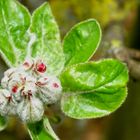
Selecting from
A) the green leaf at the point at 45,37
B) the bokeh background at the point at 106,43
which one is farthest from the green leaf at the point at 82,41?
the bokeh background at the point at 106,43

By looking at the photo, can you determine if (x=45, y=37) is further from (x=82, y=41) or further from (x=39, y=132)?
(x=39, y=132)

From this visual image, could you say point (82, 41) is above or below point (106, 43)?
above

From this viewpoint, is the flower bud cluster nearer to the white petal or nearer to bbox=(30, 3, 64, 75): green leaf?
the white petal

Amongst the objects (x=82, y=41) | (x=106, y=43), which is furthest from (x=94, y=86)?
(x=106, y=43)

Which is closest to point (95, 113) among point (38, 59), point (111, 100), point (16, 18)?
point (111, 100)

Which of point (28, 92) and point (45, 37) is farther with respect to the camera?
point (45, 37)

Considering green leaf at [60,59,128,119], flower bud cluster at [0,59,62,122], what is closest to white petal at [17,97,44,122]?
flower bud cluster at [0,59,62,122]

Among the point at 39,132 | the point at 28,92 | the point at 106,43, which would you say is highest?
the point at 28,92

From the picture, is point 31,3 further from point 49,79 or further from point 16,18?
point 49,79
